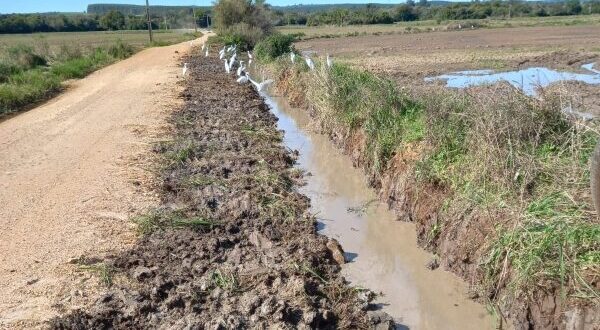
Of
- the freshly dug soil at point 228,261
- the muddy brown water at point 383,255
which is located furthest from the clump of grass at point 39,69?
the muddy brown water at point 383,255

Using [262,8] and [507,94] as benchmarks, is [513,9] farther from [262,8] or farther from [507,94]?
[507,94]

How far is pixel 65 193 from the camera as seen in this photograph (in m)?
7.31

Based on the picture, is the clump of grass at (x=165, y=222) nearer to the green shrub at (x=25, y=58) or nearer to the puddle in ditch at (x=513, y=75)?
the puddle in ditch at (x=513, y=75)

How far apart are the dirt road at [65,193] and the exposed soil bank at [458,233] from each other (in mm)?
3210

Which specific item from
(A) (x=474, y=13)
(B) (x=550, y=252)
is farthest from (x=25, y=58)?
(A) (x=474, y=13)

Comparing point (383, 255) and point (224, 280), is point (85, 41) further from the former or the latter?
point (224, 280)

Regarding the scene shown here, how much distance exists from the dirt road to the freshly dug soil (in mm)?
355

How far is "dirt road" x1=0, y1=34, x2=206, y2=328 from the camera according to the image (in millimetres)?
4961

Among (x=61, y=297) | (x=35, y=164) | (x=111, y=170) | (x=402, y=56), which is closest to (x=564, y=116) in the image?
(x=61, y=297)

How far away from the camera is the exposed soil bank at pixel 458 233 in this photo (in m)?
4.04

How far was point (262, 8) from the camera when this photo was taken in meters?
38.8

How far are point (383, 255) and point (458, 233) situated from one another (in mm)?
1099

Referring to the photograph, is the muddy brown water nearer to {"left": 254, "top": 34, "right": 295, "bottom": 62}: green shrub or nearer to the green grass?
{"left": 254, "top": 34, "right": 295, "bottom": 62}: green shrub

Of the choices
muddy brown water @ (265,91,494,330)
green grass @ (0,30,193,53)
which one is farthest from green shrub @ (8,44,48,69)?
muddy brown water @ (265,91,494,330)
